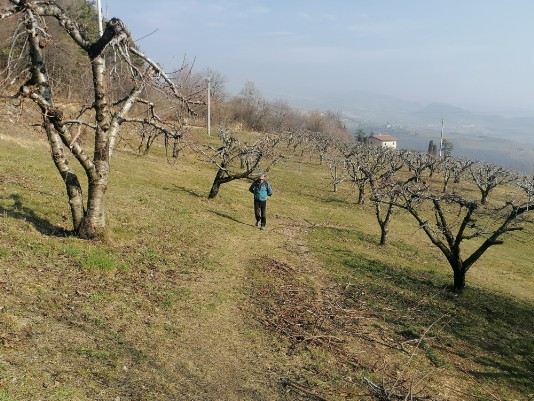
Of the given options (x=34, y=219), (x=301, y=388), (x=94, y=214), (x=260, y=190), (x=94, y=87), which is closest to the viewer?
(x=301, y=388)

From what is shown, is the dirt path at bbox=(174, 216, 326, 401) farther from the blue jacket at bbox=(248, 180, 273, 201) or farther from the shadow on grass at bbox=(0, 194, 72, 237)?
the blue jacket at bbox=(248, 180, 273, 201)

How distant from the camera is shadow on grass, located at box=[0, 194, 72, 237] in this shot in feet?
37.3

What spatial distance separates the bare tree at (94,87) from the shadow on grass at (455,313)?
24.9 ft

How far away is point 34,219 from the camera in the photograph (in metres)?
11.9

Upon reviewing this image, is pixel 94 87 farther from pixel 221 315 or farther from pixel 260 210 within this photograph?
pixel 260 210

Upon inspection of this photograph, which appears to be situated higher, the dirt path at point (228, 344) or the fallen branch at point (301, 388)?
the dirt path at point (228, 344)

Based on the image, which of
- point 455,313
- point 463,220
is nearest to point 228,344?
point 455,313

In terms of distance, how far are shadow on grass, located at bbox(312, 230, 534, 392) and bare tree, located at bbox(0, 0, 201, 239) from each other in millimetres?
7601

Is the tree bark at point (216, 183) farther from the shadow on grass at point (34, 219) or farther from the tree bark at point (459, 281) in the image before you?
the tree bark at point (459, 281)

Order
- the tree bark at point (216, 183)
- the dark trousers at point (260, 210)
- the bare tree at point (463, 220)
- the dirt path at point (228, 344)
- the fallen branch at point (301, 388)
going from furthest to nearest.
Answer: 1. the tree bark at point (216, 183)
2. the dark trousers at point (260, 210)
3. the bare tree at point (463, 220)
4. the fallen branch at point (301, 388)
5. the dirt path at point (228, 344)

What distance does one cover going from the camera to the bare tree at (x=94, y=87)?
8.70 metres

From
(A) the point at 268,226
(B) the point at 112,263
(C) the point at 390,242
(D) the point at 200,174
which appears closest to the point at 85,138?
(D) the point at 200,174

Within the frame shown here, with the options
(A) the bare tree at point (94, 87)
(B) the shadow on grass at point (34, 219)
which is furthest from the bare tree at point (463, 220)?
(B) the shadow on grass at point (34, 219)

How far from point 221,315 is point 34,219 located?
627 cm
